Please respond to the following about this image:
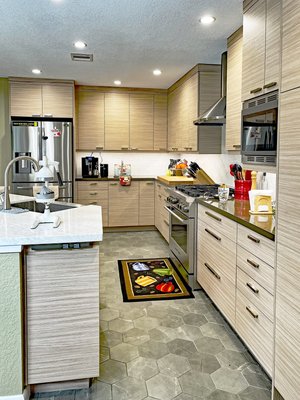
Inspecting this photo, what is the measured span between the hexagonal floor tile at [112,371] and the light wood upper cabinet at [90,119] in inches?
164

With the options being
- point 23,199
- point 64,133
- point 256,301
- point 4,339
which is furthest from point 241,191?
point 64,133

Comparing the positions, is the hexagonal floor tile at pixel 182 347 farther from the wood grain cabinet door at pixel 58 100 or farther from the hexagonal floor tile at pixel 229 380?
the wood grain cabinet door at pixel 58 100

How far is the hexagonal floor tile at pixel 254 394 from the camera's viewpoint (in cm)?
186

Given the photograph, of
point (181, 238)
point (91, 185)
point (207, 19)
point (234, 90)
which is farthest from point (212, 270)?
point (91, 185)

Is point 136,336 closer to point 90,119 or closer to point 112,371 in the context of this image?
point 112,371

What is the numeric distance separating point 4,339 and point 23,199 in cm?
157

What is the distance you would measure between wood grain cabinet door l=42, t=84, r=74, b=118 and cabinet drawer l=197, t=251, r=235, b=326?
10.9ft

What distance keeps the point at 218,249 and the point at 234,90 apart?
4.98 ft

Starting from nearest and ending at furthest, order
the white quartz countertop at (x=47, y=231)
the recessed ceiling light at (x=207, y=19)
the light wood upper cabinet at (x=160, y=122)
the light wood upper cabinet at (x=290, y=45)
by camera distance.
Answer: the light wood upper cabinet at (x=290, y=45) < the white quartz countertop at (x=47, y=231) < the recessed ceiling light at (x=207, y=19) < the light wood upper cabinet at (x=160, y=122)

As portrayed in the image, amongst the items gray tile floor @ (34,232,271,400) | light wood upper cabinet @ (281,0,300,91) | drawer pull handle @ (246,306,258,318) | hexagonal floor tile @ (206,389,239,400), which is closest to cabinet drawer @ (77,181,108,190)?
gray tile floor @ (34,232,271,400)

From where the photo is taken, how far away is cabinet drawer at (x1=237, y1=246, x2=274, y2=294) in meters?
1.88

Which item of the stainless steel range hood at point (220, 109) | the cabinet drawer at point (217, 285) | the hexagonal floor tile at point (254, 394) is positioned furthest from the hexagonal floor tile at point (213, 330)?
the stainless steel range hood at point (220, 109)

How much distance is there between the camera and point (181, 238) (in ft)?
12.1

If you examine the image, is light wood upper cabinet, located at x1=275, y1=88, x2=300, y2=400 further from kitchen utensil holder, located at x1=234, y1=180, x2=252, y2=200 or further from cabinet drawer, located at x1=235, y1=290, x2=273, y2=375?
kitchen utensil holder, located at x1=234, y1=180, x2=252, y2=200
